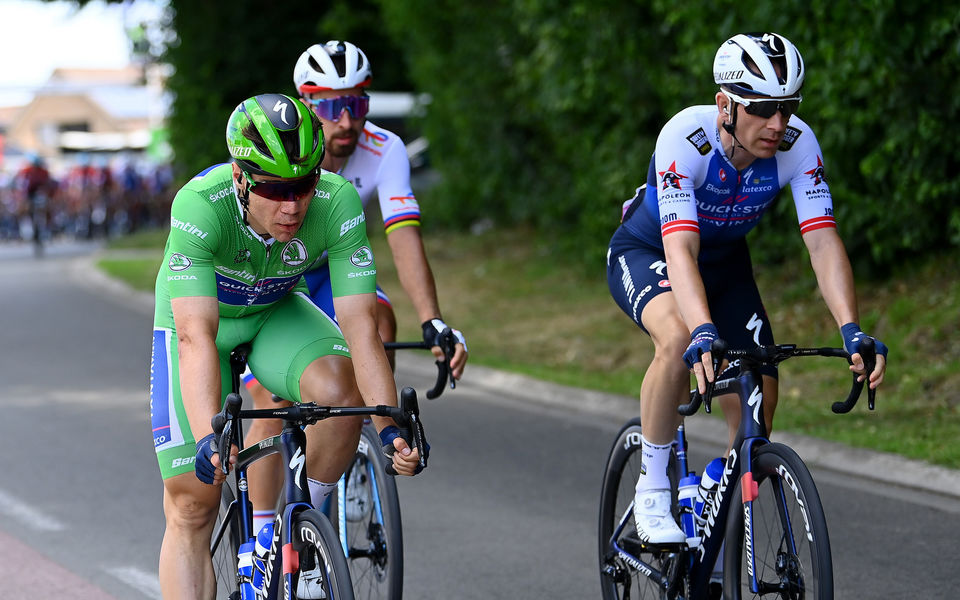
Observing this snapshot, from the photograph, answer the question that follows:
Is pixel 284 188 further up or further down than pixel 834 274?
further up

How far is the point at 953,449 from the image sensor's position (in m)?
6.99

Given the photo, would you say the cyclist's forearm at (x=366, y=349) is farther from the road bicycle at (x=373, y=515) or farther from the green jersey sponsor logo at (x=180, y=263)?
the road bicycle at (x=373, y=515)

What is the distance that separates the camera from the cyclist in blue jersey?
13.4 ft

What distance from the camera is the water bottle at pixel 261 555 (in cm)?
380

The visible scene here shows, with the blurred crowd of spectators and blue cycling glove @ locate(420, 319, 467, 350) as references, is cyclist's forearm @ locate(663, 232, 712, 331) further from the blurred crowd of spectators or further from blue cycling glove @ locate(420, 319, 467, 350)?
the blurred crowd of spectators

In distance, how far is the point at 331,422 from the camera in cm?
413

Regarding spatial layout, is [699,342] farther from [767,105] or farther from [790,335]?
[790,335]

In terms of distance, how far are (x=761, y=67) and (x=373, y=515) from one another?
2200 mm

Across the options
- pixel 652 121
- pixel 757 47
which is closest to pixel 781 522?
pixel 757 47

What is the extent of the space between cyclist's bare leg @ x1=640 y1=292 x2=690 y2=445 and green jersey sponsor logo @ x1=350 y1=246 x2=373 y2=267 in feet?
3.19

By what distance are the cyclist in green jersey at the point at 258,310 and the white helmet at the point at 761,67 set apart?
1263 mm

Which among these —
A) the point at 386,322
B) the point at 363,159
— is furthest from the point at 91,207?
the point at 386,322

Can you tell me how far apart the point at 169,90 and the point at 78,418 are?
48.1 feet

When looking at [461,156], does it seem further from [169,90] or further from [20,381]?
[20,381]
